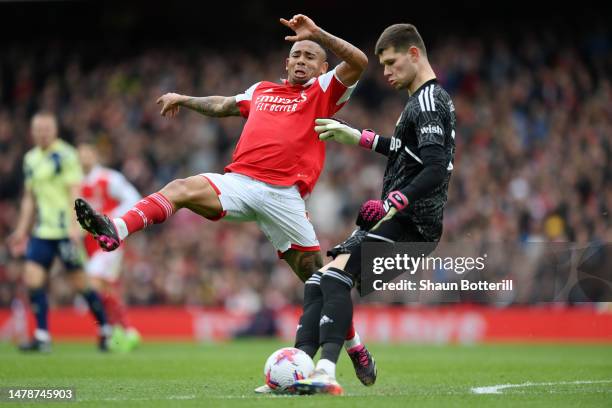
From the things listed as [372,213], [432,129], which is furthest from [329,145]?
[432,129]

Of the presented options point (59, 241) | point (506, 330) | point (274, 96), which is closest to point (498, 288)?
point (274, 96)

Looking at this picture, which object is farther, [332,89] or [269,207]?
[332,89]

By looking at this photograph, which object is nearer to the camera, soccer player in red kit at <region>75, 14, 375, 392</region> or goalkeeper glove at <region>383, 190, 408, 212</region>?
goalkeeper glove at <region>383, 190, 408, 212</region>

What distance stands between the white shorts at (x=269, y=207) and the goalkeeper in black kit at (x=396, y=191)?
1.96ft

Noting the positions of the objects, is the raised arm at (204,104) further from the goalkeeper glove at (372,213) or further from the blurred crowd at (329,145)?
the blurred crowd at (329,145)

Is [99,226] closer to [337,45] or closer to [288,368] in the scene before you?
[288,368]

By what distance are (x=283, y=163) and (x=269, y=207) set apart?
1.19 feet

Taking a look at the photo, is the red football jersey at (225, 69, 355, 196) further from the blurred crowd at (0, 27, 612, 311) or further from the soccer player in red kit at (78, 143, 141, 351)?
the blurred crowd at (0, 27, 612, 311)

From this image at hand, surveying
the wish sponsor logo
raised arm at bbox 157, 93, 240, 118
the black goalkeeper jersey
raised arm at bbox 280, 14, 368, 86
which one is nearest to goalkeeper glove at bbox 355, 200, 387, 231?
the black goalkeeper jersey

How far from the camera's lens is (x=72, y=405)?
19.0ft

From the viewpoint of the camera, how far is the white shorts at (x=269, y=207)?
696 centimetres

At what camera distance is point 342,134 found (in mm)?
6438

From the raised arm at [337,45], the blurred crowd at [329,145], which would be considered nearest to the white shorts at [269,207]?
the raised arm at [337,45]

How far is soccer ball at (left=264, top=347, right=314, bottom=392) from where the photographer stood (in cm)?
616
